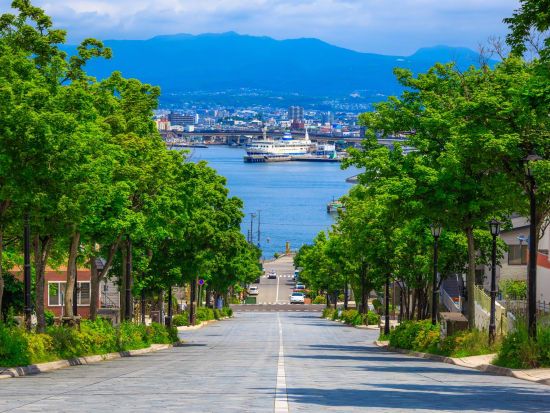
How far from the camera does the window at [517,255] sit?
71581mm

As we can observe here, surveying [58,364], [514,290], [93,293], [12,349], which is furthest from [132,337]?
[514,290]

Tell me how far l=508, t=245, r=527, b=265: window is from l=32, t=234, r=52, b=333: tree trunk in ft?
153

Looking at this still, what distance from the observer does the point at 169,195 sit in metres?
41.1

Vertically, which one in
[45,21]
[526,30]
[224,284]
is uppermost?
[45,21]

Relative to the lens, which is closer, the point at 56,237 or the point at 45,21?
the point at 56,237

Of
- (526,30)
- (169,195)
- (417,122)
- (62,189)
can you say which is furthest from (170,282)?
(526,30)

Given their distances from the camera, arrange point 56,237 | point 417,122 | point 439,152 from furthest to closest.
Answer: point 417,122 < point 439,152 < point 56,237

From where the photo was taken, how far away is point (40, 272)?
31.0m

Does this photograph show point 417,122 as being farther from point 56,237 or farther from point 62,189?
point 62,189

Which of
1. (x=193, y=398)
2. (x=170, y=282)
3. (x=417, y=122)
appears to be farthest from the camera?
(x=170, y=282)

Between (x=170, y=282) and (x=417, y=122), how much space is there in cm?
1880

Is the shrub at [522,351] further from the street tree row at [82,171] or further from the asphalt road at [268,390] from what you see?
the street tree row at [82,171]

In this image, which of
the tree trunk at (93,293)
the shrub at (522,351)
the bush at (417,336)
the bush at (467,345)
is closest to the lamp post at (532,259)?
the shrub at (522,351)

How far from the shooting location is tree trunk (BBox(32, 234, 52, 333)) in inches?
1134
